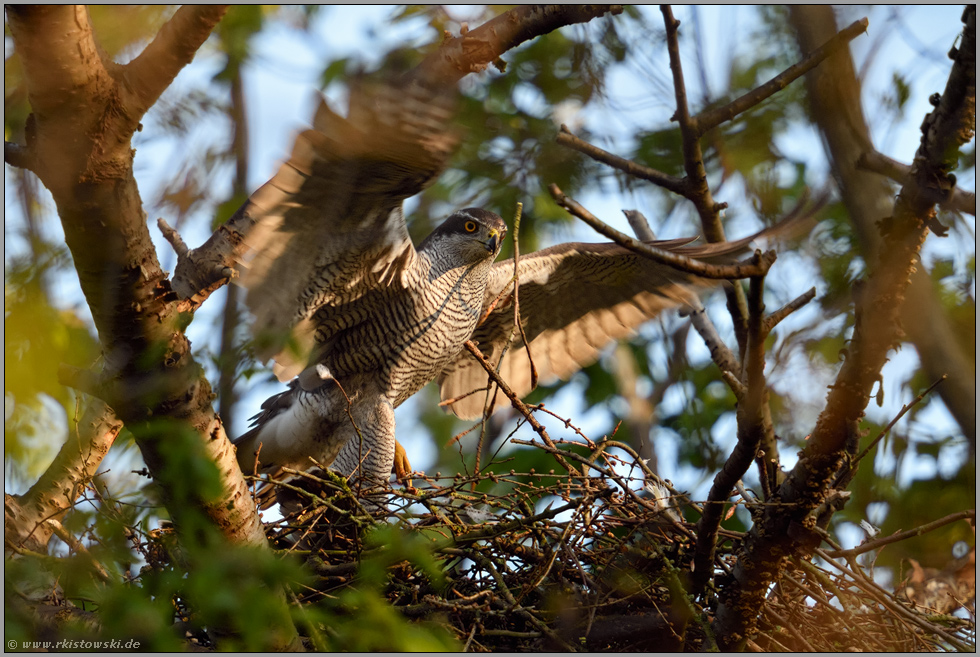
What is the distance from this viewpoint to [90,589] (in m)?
1.59

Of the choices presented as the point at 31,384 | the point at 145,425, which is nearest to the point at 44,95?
the point at 31,384

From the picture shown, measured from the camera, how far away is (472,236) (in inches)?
164

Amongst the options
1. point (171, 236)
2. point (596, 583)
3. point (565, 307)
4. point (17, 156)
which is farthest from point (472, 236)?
point (17, 156)

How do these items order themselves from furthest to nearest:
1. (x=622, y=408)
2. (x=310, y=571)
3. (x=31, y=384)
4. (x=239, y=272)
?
(x=622, y=408)
(x=239, y=272)
(x=310, y=571)
(x=31, y=384)

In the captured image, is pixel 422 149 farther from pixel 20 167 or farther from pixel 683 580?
pixel 683 580

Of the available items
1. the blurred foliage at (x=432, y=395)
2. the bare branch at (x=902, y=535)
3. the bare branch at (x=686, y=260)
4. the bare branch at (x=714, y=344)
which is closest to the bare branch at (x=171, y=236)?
the blurred foliage at (x=432, y=395)

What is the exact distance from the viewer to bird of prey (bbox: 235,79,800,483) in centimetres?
277

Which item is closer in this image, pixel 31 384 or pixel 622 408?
pixel 31 384

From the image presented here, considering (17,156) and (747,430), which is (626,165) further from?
(17,156)

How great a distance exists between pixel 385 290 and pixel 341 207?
2.75 ft

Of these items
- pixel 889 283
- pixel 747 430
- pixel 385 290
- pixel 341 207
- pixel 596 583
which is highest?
pixel 385 290

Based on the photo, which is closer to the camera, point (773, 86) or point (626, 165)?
point (773, 86)

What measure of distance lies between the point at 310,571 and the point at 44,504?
3.90ft

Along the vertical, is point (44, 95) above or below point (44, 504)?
above
